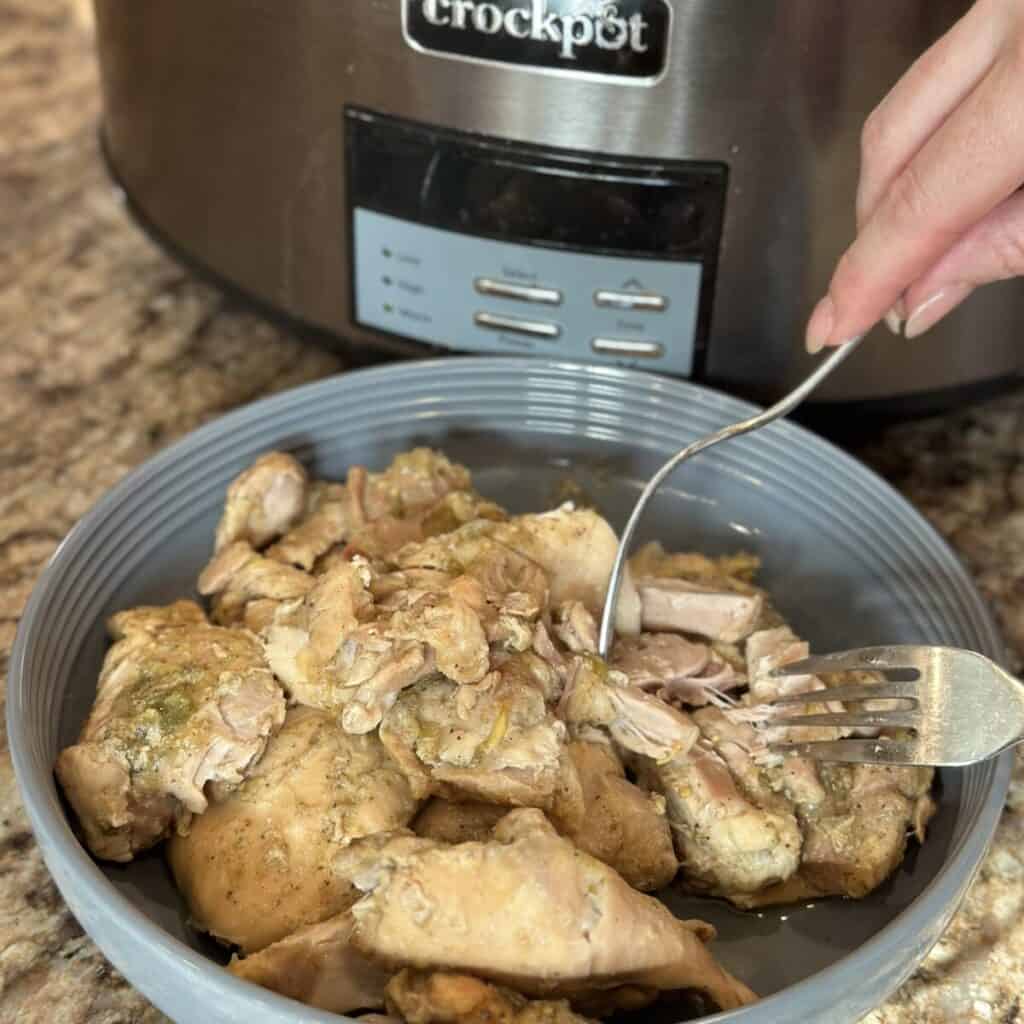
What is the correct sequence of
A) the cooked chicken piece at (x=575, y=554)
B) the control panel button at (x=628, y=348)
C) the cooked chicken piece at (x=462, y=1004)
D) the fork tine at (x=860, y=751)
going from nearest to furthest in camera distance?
the cooked chicken piece at (x=462, y=1004), the fork tine at (x=860, y=751), the cooked chicken piece at (x=575, y=554), the control panel button at (x=628, y=348)

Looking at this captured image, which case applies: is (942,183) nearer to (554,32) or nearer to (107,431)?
(554,32)

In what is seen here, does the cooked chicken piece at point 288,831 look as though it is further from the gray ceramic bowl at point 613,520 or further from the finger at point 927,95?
the finger at point 927,95

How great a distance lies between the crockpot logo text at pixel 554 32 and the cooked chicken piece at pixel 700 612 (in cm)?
28

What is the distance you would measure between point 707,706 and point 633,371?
0.77 feet

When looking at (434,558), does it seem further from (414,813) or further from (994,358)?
(994,358)

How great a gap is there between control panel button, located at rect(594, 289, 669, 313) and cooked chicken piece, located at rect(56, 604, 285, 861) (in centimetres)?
30

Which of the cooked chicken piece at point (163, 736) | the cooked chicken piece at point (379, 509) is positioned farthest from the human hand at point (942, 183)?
the cooked chicken piece at point (163, 736)

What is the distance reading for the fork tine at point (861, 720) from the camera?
652mm

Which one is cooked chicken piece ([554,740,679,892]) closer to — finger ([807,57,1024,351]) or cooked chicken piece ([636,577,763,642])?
cooked chicken piece ([636,577,763,642])

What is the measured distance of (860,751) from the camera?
66 centimetres

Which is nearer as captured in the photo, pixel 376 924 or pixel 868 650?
pixel 376 924

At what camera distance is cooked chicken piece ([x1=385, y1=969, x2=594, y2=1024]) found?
0.54m

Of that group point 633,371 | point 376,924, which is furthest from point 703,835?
point 633,371

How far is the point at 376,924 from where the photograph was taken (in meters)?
0.56
